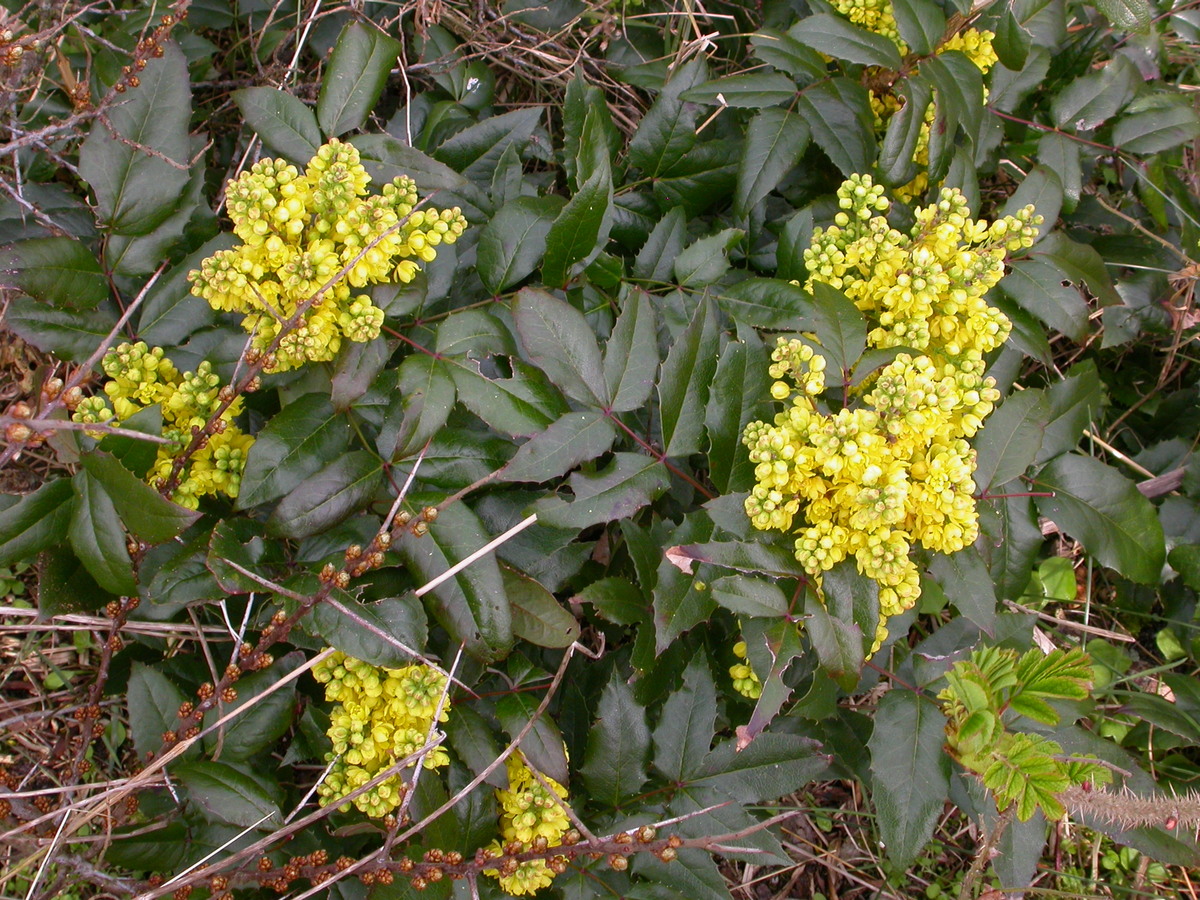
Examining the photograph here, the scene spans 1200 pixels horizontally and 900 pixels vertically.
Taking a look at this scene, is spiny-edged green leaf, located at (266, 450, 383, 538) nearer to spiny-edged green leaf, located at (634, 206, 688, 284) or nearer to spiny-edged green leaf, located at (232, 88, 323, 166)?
spiny-edged green leaf, located at (232, 88, 323, 166)

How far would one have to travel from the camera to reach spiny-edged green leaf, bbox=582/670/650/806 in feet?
6.65

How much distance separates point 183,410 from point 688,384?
1.18 m

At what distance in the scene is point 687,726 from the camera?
205 centimetres

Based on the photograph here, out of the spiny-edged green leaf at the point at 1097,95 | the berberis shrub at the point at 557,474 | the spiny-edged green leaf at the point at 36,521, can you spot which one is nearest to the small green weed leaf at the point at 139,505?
the berberis shrub at the point at 557,474

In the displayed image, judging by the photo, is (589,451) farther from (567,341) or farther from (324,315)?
(324,315)

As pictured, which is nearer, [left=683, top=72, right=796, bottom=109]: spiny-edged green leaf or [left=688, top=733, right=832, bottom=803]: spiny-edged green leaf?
[left=688, top=733, right=832, bottom=803]: spiny-edged green leaf

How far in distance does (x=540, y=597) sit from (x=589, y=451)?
0.38 metres

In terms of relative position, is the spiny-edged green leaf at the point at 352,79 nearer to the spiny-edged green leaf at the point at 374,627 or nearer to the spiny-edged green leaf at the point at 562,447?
the spiny-edged green leaf at the point at 562,447

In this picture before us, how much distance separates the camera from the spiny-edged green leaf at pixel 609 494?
6.14 ft

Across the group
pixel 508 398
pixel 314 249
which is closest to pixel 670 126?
pixel 508 398

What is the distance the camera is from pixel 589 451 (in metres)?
1.94

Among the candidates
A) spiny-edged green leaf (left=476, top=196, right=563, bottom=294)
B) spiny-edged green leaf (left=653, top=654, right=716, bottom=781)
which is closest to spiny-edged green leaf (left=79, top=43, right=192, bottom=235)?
spiny-edged green leaf (left=476, top=196, right=563, bottom=294)

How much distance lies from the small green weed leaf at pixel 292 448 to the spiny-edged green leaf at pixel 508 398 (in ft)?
1.05

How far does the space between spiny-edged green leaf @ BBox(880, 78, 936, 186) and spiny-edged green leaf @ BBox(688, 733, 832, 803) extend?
1.49 metres
